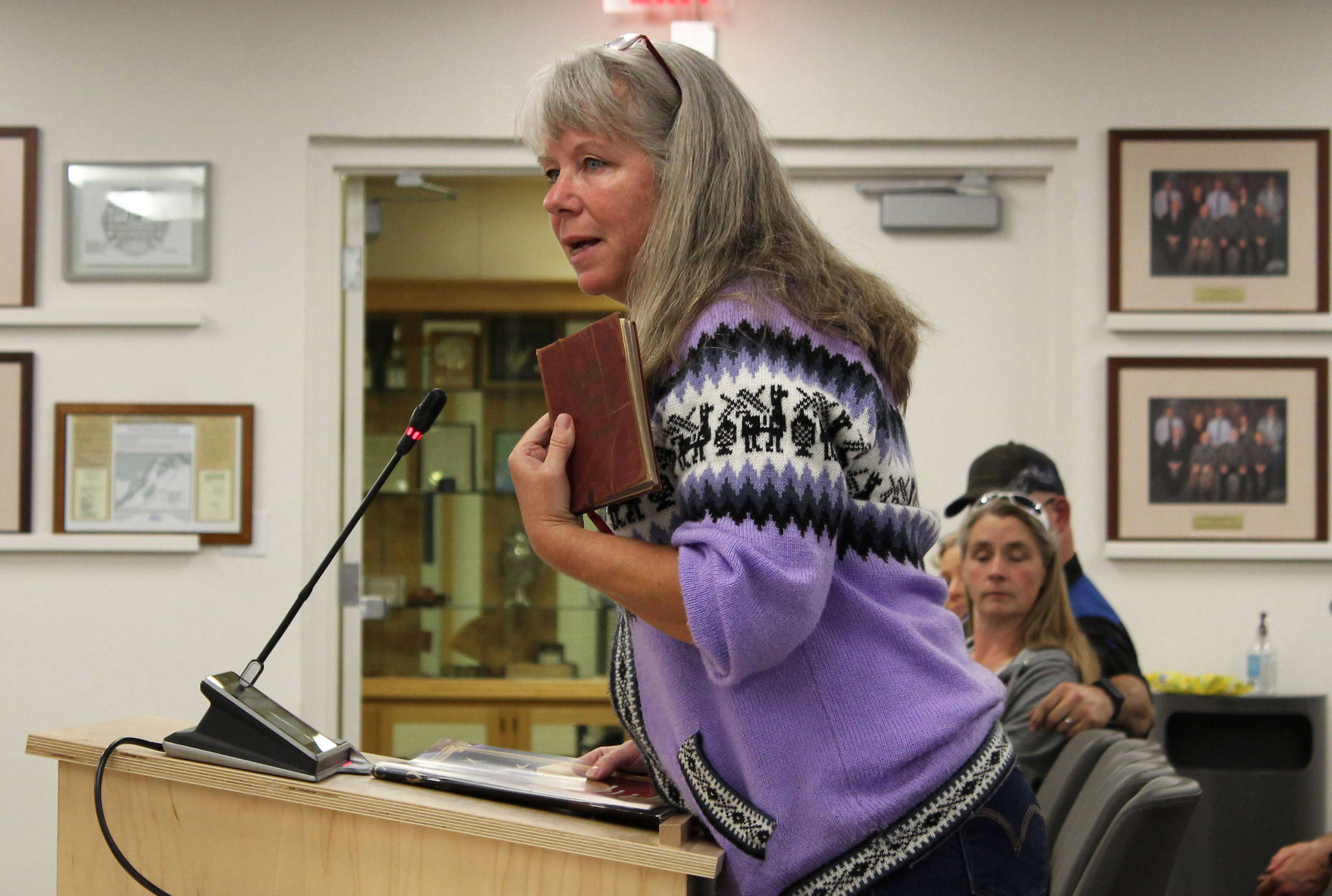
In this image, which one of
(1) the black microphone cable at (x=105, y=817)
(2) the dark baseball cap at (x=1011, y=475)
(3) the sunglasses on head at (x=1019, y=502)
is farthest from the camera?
(2) the dark baseball cap at (x=1011, y=475)

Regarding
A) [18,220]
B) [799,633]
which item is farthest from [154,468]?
[799,633]

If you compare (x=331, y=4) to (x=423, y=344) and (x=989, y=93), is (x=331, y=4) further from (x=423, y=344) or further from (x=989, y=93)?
(x=989, y=93)

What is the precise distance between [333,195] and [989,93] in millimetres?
1794

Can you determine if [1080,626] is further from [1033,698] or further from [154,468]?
[154,468]

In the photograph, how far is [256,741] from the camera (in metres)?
1.07

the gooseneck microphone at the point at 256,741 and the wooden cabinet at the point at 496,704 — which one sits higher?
the gooseneck microphone at the point at 256,741

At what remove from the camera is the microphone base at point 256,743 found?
41.4 inches

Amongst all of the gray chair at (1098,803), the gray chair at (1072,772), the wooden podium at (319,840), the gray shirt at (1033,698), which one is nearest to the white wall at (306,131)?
the gray shirt at (1033,698)

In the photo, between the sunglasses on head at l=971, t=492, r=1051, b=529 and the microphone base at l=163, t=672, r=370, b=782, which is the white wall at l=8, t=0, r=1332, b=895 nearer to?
the sunglasses on head at l=971, t=492, r=1051, b=529

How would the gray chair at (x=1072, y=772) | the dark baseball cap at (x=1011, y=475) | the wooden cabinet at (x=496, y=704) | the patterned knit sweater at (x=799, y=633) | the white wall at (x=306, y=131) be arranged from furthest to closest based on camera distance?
the wooden cabinet at (x=496, y=704)
the white wall at (x=306, y=131)
the dark baseball cap at (x=1011, y=475)
the gray chair at (x=1072, y=772)
the patterned knit sweater at (x=799, y=633)

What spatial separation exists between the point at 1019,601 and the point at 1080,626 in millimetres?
177

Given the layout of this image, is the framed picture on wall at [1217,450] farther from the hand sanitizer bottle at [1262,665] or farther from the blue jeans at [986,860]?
the blue jeans at [986,860]

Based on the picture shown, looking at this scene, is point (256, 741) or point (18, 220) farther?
point (18, 220)

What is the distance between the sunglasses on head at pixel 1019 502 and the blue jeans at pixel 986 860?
1.43 meters
